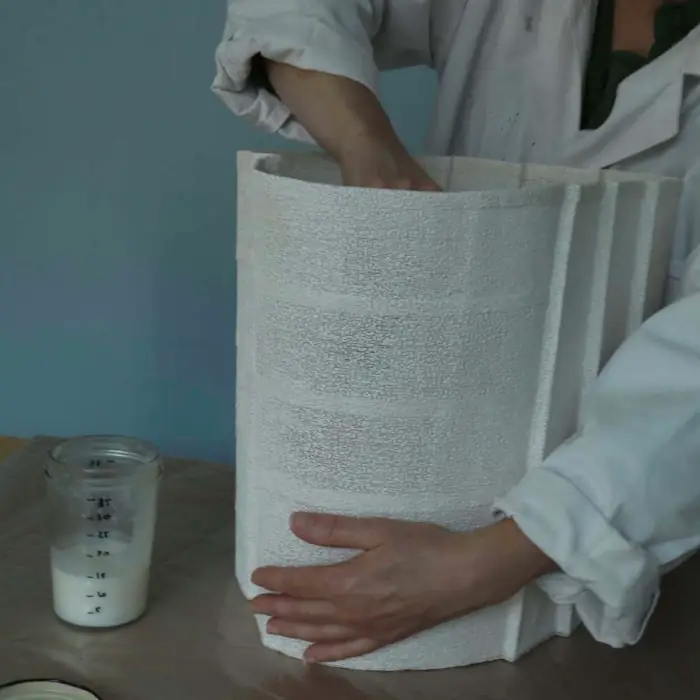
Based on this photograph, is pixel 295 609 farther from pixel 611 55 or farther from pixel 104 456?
pixel 611 55

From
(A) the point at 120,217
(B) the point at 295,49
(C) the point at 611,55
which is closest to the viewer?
(B) the point at 295,49

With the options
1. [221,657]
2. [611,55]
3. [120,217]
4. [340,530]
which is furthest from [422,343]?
[120,217]

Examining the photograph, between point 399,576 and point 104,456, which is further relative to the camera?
point 104,456

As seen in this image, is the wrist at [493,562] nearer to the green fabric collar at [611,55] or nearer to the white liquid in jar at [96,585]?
the white liquid in jar at [96,585]

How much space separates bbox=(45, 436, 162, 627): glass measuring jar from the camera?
1.88 ft

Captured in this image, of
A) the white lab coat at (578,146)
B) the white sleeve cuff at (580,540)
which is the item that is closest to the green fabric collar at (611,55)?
the white lab coat at (578,146)

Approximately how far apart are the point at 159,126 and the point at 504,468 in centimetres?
66

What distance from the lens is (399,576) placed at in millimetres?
523

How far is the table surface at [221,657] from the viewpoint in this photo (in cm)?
53

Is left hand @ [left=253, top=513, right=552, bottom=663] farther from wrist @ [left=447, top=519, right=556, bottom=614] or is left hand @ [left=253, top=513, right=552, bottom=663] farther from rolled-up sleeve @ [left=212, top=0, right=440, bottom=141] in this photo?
rolled-up sleeve @ [left=212, top=0, right=440, bottom=141]

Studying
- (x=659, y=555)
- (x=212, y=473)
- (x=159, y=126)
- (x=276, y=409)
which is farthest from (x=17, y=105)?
(x=659, y=555)

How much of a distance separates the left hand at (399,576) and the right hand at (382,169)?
211mm

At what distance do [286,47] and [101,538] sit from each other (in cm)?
33

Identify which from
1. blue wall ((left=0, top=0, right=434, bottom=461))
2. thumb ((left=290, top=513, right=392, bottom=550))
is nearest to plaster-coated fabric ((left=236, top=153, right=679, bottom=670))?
thumb ((left=290, top=513, right=392, bottom=550))
